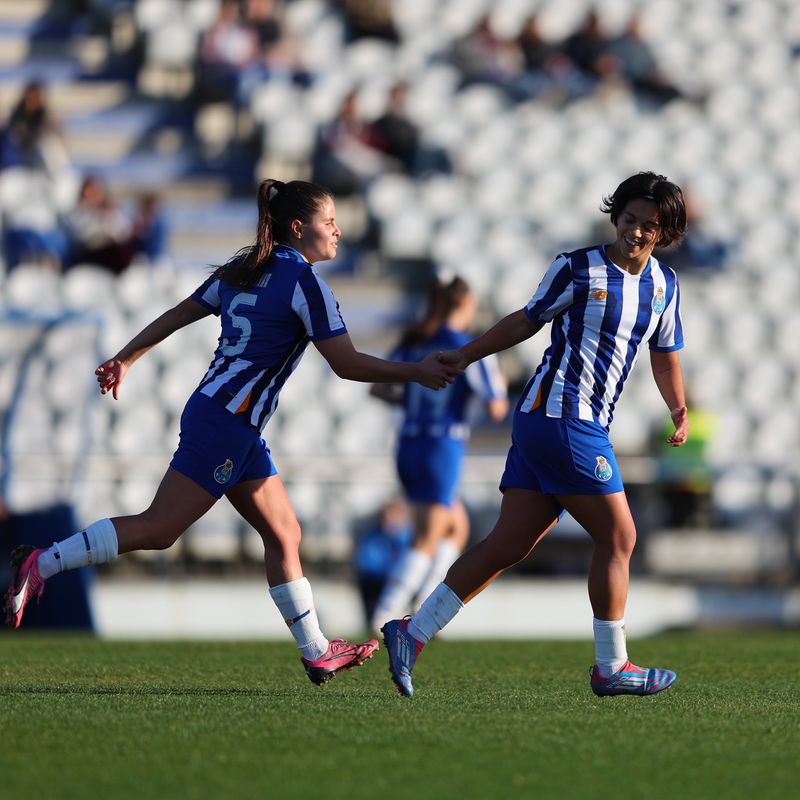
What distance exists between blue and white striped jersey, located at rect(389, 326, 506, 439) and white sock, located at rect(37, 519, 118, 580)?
353 cm

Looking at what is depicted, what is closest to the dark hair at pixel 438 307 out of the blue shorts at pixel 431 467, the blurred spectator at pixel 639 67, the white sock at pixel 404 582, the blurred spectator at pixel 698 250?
the blue shorts at pixel 431 467

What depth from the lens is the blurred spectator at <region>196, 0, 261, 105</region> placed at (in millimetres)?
16547

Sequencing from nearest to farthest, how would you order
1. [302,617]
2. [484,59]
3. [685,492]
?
[302,617]
[685,492]
[484,59]

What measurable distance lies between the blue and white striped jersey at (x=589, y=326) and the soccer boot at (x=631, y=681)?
89 centimetres

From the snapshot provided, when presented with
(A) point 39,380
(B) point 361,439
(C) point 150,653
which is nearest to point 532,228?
(B) point 361,439

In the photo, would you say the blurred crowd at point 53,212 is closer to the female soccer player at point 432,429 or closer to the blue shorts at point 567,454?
the female soccer player at point 432,429

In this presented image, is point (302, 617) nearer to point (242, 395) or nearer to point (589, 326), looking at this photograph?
point (242, 395)

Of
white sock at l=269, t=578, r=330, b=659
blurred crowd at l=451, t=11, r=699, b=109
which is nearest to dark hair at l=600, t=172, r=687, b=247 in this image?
white sock at l=269, t=578, r=330, b=659

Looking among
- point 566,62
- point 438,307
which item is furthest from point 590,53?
point 438,307

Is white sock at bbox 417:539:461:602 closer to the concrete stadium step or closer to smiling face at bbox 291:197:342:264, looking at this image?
smiling face at bbox 291:197:342:264

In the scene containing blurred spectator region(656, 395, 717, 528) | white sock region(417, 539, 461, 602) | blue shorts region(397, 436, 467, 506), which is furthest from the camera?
blurred spectator region(656, 395, 717, 528)

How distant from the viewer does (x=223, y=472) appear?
5391 mm

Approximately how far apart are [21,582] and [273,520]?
905mm

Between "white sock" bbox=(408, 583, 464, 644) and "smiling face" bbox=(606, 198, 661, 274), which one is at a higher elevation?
"smiling face" bbox=(606, 198, 661, 274)
